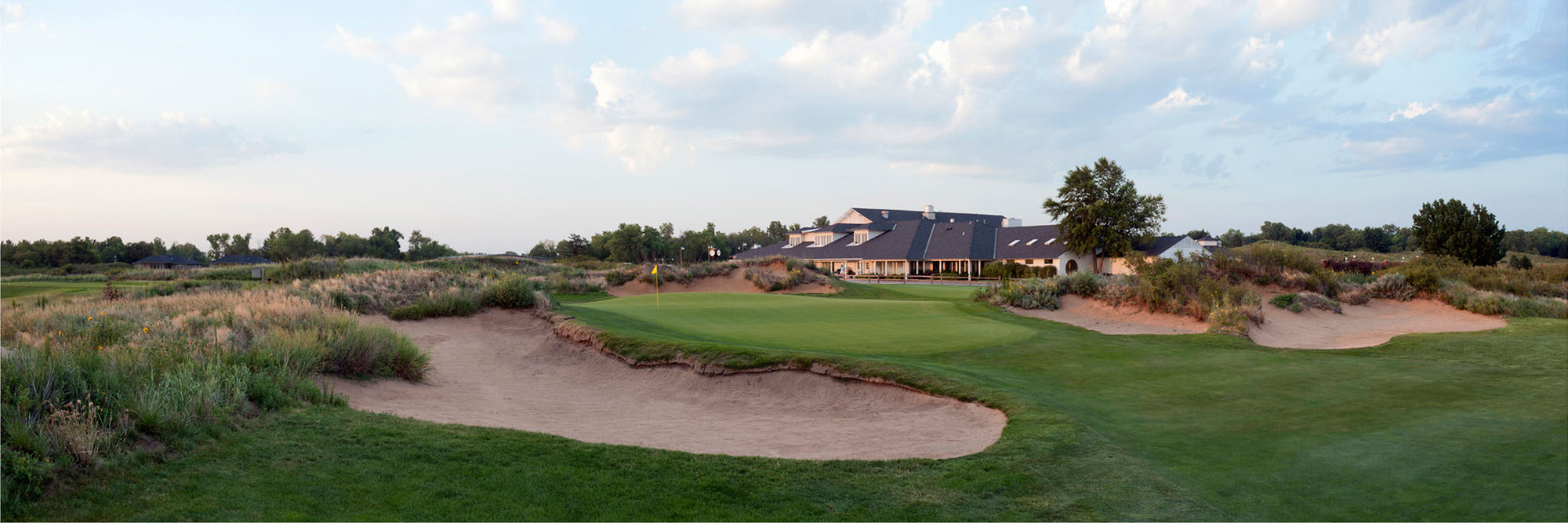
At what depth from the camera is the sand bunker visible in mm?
8273

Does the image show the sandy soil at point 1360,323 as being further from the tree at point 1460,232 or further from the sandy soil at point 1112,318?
the tree at point 1460,232

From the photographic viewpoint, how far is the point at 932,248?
61031 mm

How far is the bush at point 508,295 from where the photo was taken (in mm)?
18656

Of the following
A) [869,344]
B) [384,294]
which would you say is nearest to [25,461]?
[869,344]

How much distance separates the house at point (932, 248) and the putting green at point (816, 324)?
1310 inches

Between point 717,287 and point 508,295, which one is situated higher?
point 508,295

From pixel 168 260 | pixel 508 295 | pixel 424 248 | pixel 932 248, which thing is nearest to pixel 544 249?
pixel 424 248

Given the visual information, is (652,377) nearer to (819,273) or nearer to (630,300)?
(630,300)

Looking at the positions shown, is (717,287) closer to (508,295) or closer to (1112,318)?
(508,295)

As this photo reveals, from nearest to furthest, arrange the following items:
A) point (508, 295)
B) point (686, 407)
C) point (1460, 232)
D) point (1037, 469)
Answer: point (1037, 469), point (686, 407), point (508, 295), point (1460, 232)

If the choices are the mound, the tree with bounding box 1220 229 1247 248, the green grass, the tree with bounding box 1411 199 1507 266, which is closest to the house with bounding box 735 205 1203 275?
the tree with bounding box 1411 199 1507 266

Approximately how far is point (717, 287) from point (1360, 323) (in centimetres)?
2419

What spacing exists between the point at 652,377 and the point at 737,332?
11.5ft

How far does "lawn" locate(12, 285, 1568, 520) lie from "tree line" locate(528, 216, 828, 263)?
198ft
